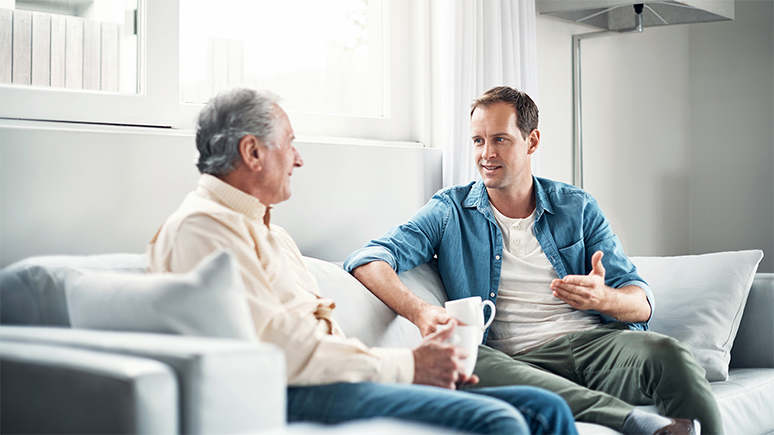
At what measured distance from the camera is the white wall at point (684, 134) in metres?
3.71

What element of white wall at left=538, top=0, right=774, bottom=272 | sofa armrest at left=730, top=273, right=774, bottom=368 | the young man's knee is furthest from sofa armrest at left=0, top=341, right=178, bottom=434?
white wall at left=538, top=0, right=774, bottom=272

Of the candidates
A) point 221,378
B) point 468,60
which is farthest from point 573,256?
point 221,378

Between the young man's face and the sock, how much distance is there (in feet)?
2.76

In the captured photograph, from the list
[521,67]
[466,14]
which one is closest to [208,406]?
[466,14]

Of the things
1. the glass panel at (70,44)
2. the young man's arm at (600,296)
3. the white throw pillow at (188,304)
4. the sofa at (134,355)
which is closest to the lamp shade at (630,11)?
the young man's arm at (600,296)

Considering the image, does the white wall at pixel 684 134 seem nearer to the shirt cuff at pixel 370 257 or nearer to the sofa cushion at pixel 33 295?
the shirt cuff at pixel 370 257

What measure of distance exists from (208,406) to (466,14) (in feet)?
6.97

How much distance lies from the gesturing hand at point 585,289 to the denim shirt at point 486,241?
0.20 m

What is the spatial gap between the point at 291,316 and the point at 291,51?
4.94 feet

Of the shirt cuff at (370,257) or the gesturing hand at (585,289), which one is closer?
the gesturing hand at (585,289)

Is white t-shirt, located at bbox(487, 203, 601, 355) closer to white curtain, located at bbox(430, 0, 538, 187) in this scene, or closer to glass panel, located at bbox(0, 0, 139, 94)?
white curtain, located at bbox(430, 0, 538, 187)

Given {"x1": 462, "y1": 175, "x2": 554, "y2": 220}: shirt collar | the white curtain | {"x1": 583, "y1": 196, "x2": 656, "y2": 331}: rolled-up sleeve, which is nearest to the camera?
{"x1": 583, "y1": 196, "x2": 656, "y2": 331}: rolled-up sleeve

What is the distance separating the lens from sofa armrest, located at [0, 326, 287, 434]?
0.93m

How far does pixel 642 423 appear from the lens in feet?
5.14
